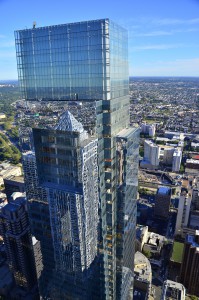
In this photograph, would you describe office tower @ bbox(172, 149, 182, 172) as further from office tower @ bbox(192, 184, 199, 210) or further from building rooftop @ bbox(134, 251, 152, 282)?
building rooftop @ bbox(134, 251, 152, 282)

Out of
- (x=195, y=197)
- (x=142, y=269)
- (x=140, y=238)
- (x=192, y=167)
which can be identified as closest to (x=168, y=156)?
(x=192, y=167)

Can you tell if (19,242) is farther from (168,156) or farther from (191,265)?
(168,156)

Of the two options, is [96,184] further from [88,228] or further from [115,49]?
[115,49]

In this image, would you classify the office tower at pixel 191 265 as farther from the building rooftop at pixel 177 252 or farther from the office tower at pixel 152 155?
the office tower at pixel 152 155

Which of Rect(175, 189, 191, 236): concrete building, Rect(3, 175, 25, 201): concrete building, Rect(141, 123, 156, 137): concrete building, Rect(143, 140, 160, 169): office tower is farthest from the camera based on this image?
Rect(141, 123, 156, 137): concrete building

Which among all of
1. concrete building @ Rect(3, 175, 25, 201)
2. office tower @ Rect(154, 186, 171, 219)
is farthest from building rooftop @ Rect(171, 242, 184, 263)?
concrete building @ Rect(3, 175, 25, 201)

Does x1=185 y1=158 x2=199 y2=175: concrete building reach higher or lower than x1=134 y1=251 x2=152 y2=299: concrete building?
higher

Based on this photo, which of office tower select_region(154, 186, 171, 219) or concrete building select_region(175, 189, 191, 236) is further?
office tower select_region(154, 186, 171, 219)
